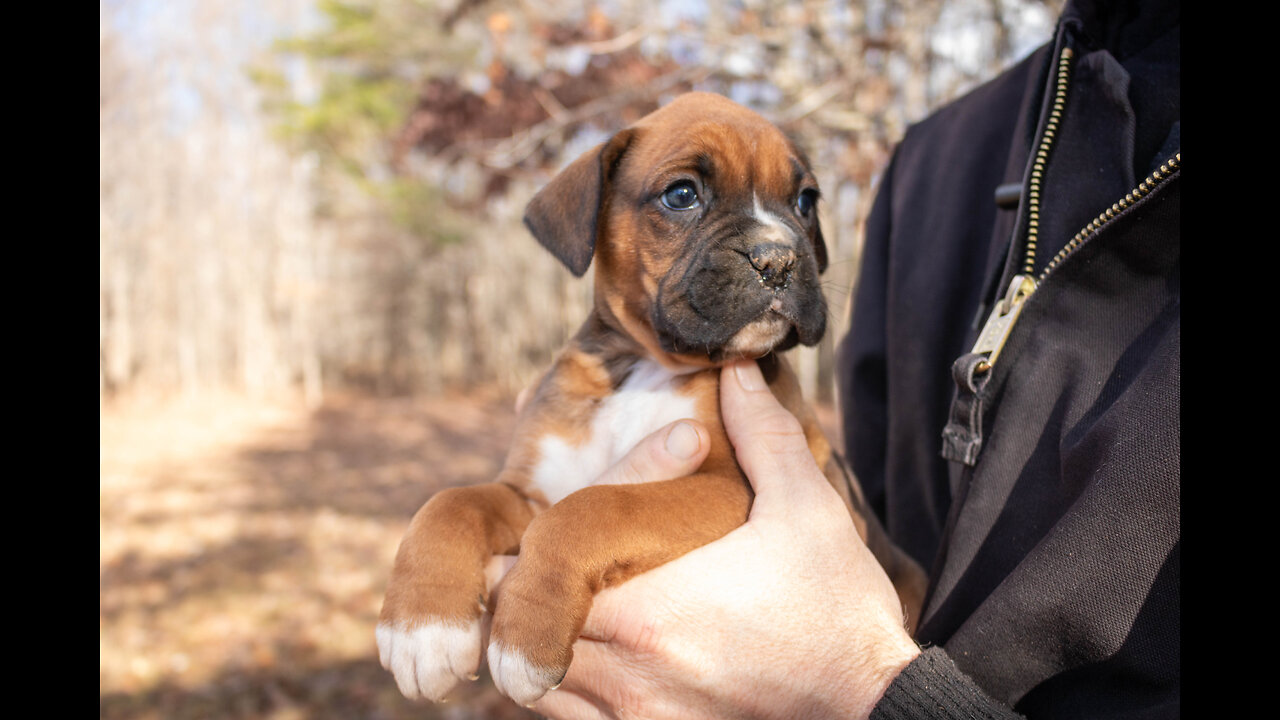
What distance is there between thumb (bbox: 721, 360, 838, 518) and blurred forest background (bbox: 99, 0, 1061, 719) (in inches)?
32.3

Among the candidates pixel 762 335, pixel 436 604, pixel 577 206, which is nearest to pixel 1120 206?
pixel 762 335

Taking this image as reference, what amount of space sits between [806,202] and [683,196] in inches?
23.9

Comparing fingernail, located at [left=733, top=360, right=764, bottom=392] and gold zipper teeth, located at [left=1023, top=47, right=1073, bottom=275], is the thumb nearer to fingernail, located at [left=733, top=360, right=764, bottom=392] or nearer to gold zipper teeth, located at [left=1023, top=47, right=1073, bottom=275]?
fingernail, located at [left=733, top=360, right=764, bottom=392]

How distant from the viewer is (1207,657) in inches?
53.2

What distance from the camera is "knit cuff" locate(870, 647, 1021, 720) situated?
1681mm

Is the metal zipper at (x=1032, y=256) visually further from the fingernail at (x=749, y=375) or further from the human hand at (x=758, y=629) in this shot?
the fingernail at (x=749, y=375)

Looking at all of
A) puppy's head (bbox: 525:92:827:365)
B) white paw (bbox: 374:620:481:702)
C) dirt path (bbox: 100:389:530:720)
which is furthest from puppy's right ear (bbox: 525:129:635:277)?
dirt path (bbox: 100:389:530:720)

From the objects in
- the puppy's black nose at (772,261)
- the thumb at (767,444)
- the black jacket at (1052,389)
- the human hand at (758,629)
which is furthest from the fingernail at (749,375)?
the black jacket at (1052,389)

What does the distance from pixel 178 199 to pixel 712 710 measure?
2974cm

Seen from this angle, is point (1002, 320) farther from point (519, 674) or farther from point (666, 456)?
point (519, 674)

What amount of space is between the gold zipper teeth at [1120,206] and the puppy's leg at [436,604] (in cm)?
170

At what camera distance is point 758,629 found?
203 cm

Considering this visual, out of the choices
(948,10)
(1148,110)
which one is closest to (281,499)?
(948,10)

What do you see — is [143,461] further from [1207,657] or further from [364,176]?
[1207,657]
